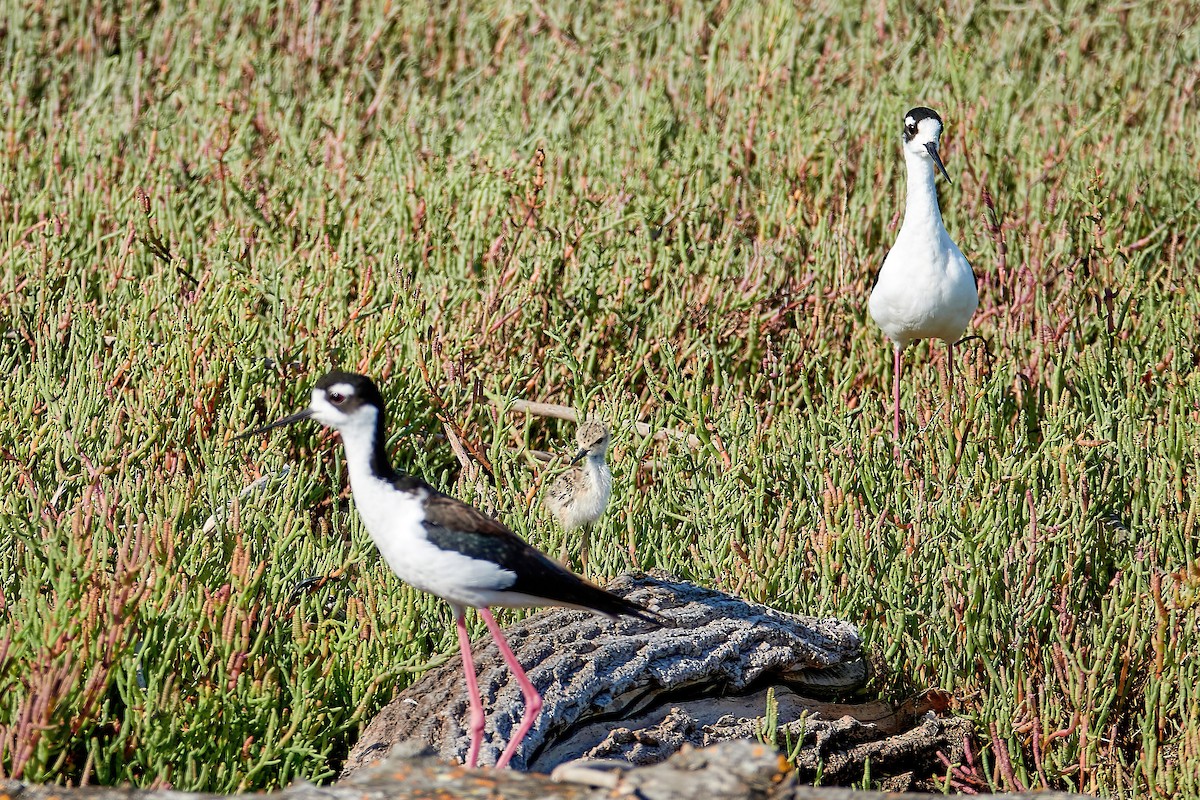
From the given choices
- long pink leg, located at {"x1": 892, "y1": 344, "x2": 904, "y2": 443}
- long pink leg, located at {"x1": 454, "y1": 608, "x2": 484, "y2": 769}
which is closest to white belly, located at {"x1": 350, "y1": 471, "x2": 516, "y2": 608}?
long pink leg, located at {"x1": 454, "y1": 608, "x2": 484, "y2": 769}

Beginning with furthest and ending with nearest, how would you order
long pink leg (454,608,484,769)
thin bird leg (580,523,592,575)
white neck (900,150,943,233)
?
white neck (900,150,943,233), thin bird leg (580,523,592,575), long pink leg (454,608,484,769)

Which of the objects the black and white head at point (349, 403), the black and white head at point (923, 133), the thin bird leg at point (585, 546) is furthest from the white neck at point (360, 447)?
the black and white head at point (923, 133)

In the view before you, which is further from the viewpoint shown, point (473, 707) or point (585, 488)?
point (585, 488)

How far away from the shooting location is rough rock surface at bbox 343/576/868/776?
327 centimetres

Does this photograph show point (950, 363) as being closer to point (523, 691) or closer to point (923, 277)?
point (923, 277)

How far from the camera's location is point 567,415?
523 centimetres

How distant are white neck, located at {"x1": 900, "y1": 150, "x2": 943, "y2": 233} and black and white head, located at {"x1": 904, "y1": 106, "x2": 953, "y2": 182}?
22 millimetres

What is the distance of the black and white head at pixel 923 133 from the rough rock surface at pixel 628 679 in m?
2.32

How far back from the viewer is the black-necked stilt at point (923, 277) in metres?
5.16

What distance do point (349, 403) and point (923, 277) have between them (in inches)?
Answer: 105

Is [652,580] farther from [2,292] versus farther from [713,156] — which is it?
[713,156]

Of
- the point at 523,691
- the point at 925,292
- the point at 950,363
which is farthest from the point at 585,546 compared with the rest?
the point at 950,363

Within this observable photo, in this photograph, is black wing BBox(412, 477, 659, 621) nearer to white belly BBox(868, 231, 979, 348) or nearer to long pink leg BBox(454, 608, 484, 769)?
long pink leg BBox(454, 608, 484, 769)

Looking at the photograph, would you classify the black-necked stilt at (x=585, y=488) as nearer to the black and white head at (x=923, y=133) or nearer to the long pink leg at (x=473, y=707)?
the long pink leg at (x=473, y=707)
